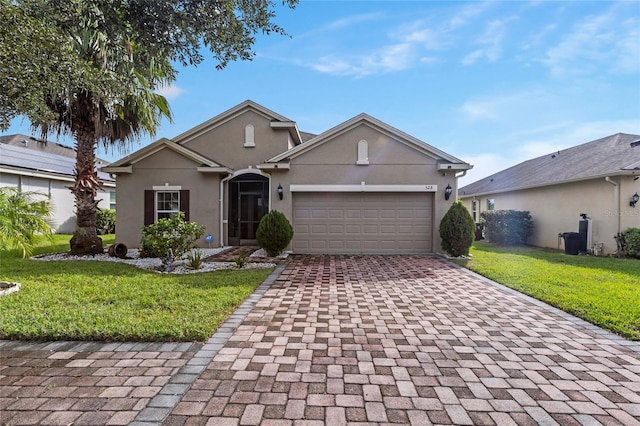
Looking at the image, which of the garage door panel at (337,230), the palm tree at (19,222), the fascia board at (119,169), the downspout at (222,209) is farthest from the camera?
the downspout at (222,209)

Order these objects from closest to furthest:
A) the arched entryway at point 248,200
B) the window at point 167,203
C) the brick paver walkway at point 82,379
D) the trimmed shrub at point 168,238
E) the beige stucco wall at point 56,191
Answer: the brick paver walkway at point 82,379, the trimmed shrub at point 168,238, the window at point 167,203, the arched entryway at point 248,200, the beige stucco wall at point 56,191

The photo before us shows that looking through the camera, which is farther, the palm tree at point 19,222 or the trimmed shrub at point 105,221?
the trimmed shrub at point 105,221

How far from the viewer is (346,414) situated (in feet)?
8.71

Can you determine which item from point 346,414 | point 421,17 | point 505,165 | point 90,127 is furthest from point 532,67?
point 505,165

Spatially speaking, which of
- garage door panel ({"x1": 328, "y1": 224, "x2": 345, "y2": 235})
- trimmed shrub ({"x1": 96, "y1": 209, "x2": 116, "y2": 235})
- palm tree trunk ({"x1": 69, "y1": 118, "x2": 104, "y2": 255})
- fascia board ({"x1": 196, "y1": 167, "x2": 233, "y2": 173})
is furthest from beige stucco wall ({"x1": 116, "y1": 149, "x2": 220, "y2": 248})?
trimmed shrub ({"x1": 96, "y1": 209, "x2": 116, "y2": 235})

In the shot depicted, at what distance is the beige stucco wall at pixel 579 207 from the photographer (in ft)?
38.3

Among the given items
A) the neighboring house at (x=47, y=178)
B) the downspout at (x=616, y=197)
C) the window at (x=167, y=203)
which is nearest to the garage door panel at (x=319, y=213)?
the window at (x=167, y=203)

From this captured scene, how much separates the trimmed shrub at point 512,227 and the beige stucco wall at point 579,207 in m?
0.44

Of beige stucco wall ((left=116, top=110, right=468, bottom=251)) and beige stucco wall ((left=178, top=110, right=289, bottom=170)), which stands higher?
beige stucco wall ((left=178, top=110, right=289, bottom=170))

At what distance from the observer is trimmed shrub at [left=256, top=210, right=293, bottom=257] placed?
35.6 ft

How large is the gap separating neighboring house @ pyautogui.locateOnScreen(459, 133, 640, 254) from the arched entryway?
41.8 feet

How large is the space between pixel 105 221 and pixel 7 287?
48.8ft

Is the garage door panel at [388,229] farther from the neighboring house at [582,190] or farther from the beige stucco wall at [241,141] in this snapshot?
the neighboring house at [582,190]

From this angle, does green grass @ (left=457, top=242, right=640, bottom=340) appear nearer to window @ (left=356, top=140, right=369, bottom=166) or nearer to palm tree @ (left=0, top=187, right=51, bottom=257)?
window @ (left=356, top=140, right=369, bottom=166)
